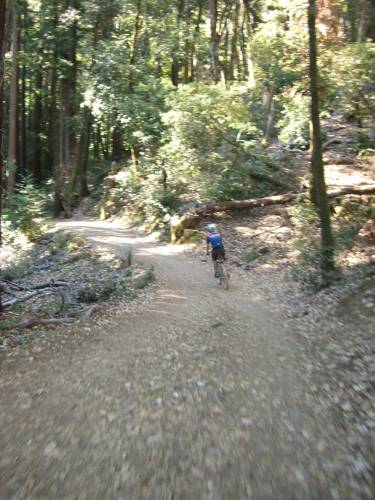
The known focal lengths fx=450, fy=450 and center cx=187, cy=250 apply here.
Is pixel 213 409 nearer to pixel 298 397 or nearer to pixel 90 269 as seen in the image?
pixel 298 397

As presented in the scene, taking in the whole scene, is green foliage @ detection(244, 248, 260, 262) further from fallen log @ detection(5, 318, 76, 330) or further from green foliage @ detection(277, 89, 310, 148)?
fallen log @ detection(5, 318, 76, 330)

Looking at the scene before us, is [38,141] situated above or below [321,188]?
above

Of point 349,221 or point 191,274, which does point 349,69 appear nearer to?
point 349,221

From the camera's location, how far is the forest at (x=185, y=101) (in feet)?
49.8

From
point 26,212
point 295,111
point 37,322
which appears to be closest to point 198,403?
Answer: point 37,322

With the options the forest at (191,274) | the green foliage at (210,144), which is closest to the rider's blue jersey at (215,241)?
the forest at (191,274)

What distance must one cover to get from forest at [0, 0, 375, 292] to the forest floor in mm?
3297

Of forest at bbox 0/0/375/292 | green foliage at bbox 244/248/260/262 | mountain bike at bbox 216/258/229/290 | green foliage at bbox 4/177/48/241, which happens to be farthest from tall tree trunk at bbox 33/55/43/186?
mountain bike at bbox 216/258/229/290

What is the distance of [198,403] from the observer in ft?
19.8

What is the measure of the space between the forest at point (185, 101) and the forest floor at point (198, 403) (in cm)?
330

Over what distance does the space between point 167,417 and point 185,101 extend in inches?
572

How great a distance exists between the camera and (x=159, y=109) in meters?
20.8

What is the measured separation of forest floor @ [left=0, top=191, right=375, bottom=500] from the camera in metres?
4.37

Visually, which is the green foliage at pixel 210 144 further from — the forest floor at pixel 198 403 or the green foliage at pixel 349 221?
the forest floor at pixel 198 403
